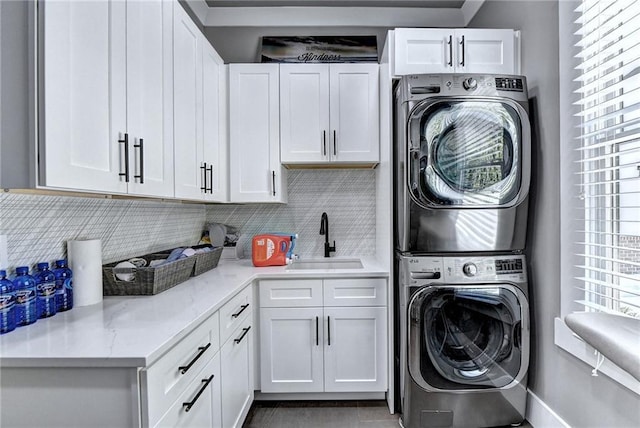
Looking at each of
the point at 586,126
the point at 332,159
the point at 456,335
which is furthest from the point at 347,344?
the point at 586,126

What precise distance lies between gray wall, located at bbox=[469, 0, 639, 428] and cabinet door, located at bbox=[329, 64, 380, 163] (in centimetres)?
96

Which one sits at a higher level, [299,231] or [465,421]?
[299,231]

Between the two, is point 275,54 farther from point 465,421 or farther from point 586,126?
point 465,421

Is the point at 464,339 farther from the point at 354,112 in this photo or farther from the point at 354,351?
the point at 354,112

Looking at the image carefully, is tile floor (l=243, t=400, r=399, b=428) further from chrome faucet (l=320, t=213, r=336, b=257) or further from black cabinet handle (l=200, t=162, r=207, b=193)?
black cabinet handle (l=200, t=162, r=207, b=193)

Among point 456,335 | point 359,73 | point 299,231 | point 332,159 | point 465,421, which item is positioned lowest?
point 465,421

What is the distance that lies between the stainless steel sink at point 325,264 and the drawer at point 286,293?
32 centimetres

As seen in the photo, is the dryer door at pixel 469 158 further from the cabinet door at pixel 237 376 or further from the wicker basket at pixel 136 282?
the wicker basket at pixel 136 282

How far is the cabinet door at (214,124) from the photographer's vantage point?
2.15 meters

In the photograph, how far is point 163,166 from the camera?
5.27 feet

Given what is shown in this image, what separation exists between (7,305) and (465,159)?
6.70 ft

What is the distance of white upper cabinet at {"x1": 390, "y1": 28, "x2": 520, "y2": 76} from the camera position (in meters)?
2.10

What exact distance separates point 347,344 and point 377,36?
7.84 ft

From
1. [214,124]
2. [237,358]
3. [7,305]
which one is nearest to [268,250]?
[237,358]
